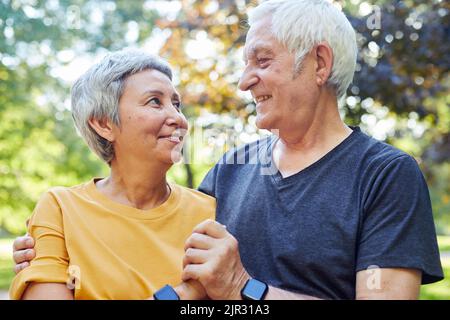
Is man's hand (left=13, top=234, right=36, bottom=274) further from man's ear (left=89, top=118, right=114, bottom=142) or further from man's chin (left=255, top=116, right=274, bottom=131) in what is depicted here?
man's chin (left=255, top=116, right=274, bottom=131)

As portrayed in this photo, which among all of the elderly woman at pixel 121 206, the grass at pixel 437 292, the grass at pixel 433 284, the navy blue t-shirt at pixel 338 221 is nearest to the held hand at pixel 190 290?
the elderly woman at pixel 121 206

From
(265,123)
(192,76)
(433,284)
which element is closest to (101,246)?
(265,123)

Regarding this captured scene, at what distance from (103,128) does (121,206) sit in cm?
24

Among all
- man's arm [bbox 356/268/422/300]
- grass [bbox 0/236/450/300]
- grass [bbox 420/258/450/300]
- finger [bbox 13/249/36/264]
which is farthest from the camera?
grass [bbox 0/236/450/300]

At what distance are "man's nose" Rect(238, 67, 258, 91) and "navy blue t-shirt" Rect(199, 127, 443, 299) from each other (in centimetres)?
25

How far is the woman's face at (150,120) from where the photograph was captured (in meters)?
1.56

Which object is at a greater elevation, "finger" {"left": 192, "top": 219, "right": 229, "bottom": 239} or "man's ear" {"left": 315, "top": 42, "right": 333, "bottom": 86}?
"man's ear" {"left": 315, "top": 42, "right": 333, "bottom": 86}

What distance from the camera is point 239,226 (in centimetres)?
164

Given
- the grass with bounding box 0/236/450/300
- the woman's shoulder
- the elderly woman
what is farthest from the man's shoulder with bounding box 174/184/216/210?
the grass with bounding box 0/236/450/300

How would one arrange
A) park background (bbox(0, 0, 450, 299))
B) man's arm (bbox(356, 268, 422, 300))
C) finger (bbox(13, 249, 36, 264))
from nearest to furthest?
1. man's arm (bbox(356, 268, 422, 300))
2. finger (bbox(13, 249, 36, 264))
3. park background (bbox(0, 0, 450, 299))

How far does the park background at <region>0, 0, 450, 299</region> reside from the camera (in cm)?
391

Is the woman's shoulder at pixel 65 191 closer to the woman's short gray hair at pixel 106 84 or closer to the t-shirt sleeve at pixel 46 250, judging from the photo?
the t-shirt sleeve at pixel 46 250

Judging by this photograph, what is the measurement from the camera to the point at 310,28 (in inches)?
63.5

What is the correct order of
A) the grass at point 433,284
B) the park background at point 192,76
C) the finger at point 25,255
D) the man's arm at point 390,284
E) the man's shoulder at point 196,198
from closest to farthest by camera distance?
the man's arm at point 390,284 < the finger at point 25,255 < the man's shoulder at point 196,198 < the park background at point 192,76 < the grass at point 433,284
